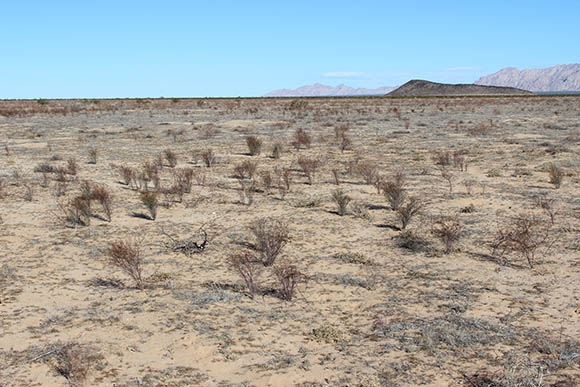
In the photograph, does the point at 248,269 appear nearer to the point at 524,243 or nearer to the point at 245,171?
the point at 524,243

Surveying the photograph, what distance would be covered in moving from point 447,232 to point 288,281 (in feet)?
9.79

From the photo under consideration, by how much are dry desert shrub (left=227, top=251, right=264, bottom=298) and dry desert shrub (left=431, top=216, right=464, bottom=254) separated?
3.02 meters

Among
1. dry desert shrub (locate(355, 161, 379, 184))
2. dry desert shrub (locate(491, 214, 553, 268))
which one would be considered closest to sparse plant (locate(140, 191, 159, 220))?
dry desert shrub (locate(355, 161, 379, 184))

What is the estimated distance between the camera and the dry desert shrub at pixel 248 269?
21.0 feet

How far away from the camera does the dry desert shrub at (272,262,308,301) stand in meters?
6.24

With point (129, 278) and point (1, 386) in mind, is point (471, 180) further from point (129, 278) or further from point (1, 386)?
point (1, 386)

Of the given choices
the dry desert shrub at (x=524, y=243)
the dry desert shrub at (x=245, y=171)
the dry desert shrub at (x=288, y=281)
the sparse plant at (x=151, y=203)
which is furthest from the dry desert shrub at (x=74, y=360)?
the dry desert shrub at (x=245, y=171)

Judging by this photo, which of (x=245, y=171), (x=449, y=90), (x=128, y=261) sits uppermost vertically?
(x=449, y=90)

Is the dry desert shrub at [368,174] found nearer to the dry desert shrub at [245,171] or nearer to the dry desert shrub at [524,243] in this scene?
the dry desert shrub at [245,171]

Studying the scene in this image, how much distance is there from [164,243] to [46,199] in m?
4.64

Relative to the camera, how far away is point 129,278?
704 cm

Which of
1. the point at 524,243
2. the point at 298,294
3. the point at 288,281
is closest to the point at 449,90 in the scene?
the point at 524,243

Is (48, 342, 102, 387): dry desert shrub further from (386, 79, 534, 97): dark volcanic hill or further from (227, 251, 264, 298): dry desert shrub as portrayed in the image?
(386, 79, 534, 97): dark volcanic hill

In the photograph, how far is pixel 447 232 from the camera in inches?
305
